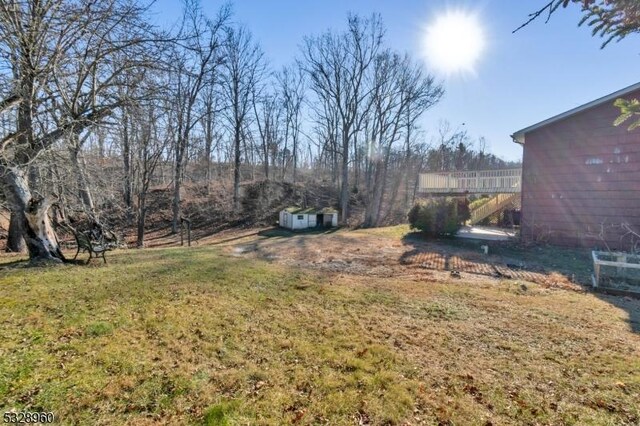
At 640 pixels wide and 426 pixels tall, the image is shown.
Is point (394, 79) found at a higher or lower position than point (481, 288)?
higher

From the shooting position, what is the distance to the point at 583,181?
10.6m

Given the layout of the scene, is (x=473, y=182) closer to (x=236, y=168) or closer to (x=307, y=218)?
(x=307, y=218)

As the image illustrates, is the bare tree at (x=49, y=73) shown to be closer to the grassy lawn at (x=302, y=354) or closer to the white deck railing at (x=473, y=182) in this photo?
the grassy lawn at (x=302, y=354)

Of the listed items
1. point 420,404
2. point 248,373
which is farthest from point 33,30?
point 420,404

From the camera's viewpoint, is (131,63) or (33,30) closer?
(33,30)

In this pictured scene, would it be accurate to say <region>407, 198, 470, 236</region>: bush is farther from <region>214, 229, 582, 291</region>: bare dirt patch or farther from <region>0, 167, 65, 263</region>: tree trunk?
<region>0, 167, 65, 263</region>: tree trunk

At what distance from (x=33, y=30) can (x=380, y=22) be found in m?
18.9

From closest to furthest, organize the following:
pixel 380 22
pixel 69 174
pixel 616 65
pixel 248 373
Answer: pixel 248 373, pixel 616 65, pixel 69 174, pixel 380 22

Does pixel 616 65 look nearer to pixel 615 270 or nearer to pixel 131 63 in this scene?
pixel 615 270

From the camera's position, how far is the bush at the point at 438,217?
12.8 meters

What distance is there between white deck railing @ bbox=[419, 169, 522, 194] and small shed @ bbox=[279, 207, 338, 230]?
5.37m

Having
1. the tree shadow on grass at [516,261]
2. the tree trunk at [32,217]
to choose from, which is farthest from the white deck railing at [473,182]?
the tree trunk at [32,217]

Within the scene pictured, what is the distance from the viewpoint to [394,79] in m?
19.9

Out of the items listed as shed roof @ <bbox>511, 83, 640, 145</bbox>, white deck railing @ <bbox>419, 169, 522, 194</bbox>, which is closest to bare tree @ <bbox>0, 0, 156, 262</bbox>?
shed roof @ <bbox>511, 83, 640, 145</bbox>
